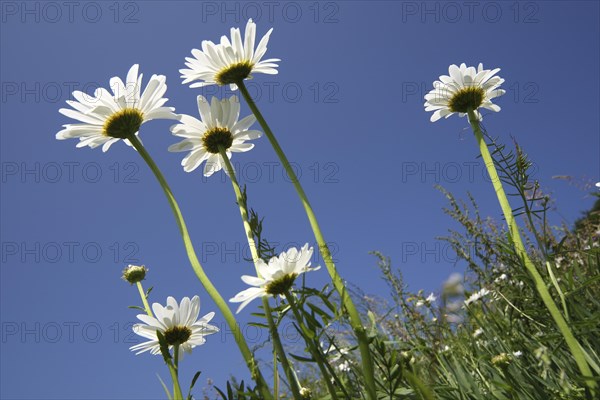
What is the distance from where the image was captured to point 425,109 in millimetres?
1506

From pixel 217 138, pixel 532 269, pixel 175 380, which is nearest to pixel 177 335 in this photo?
pixel 175 380

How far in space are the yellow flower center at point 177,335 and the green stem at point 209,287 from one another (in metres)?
0.33

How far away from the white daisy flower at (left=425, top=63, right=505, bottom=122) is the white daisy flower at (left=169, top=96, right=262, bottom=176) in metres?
0.56

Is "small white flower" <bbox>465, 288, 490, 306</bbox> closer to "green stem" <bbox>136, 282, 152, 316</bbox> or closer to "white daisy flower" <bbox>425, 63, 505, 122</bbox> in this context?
"white daisy flower" <bbox>425, 63, 505, 122</bbox>

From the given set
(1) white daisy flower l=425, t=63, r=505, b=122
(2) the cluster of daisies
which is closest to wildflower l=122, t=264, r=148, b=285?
(2) the cluster of daisies

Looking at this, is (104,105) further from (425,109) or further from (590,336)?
(590,336)

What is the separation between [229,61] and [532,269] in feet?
2.79

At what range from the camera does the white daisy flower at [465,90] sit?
4.60 feet

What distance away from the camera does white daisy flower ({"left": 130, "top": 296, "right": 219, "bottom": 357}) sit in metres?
1.19

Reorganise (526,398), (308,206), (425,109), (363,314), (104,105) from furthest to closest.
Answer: (363,314) < (425,109) < (526,398) < (104,105) < (308,206)

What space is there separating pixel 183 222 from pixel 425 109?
86 centimetres

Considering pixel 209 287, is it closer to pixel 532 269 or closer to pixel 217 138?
pixel 217 138

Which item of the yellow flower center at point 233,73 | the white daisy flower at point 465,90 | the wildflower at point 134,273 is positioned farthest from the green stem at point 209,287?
the white daisy flower at point 465,90

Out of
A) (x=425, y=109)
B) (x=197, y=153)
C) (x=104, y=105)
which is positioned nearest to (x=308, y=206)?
(x=197, y=153)
